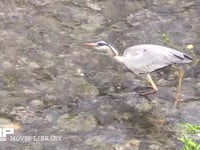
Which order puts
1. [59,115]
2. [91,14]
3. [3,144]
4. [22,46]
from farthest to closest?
1. [91,14]
2. [22,46]
3. [59,115]
4. [3,144]

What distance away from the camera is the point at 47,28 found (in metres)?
8.09

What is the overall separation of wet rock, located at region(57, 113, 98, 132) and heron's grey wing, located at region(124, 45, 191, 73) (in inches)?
27.8

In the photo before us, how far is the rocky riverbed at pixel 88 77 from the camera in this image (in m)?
6.26

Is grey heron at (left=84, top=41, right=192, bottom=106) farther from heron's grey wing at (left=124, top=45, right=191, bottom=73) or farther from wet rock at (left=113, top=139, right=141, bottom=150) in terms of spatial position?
wet rock at (left=113, top=139, right=141, bottom=150)

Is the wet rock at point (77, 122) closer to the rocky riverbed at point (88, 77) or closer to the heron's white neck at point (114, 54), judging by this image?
the rocky riverbed at point (88, 77)

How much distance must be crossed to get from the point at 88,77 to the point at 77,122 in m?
0.91

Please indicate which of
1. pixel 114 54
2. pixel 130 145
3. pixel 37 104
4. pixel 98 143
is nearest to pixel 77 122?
pixel 98 143

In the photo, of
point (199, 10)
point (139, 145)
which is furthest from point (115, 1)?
point (139, 145)

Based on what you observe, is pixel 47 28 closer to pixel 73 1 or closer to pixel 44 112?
pixel 73 1

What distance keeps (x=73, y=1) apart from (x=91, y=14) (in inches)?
15.4

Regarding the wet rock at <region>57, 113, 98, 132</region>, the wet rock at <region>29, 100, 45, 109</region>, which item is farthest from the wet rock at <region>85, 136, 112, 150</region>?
the wet rock at <region>29, 100, 45, 109</region>

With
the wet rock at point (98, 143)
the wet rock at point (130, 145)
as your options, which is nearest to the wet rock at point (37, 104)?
the wet rock at point (98, 143)

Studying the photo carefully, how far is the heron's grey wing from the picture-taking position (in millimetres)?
6613

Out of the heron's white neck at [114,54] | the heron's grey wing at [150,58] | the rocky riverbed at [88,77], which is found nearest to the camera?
the rocky riverbed at [88,77]
